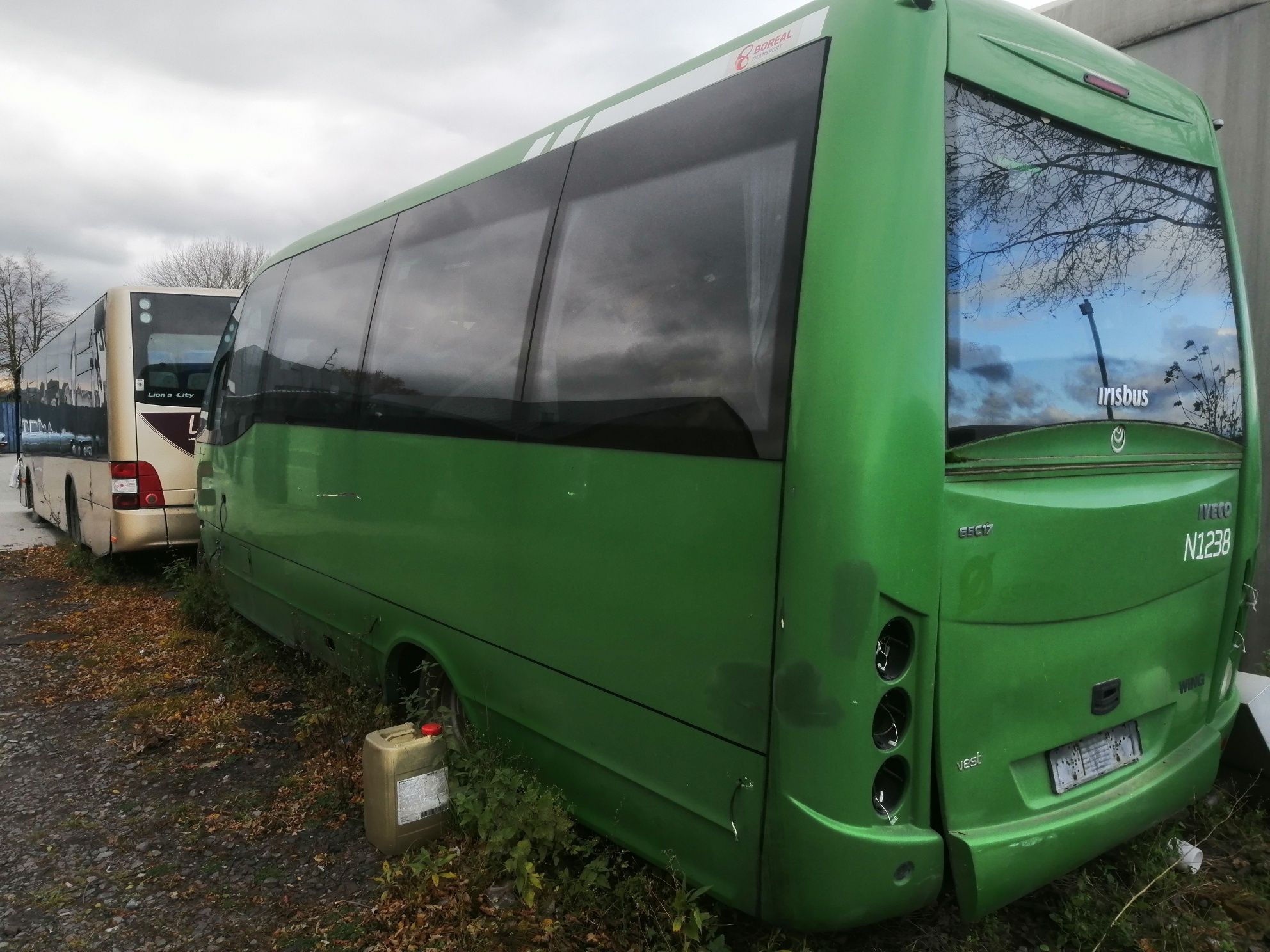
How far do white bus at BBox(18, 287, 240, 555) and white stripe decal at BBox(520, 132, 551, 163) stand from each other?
21.6 feet

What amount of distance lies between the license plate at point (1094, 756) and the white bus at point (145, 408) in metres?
8.76

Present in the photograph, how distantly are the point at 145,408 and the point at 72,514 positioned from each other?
11.1 ft

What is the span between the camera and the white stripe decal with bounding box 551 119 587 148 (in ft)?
11.5

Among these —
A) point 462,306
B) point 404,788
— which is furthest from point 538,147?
point 404,788

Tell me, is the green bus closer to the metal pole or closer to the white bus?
the metal pole

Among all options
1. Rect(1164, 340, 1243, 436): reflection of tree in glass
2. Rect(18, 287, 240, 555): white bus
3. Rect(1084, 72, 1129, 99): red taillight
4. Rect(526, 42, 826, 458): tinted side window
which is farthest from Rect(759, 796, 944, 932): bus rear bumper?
Rect(18, 287, 240, 555): white bus

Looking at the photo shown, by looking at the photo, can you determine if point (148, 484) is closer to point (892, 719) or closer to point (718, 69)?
point (718, 69)

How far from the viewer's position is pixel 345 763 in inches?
177

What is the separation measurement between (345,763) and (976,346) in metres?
3.56

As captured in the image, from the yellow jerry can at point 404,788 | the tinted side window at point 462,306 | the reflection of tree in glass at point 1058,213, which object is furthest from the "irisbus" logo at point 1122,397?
the yellow jerry can at point 404,788

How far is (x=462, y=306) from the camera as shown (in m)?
3.96

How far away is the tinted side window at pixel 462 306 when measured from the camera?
11.7 feet

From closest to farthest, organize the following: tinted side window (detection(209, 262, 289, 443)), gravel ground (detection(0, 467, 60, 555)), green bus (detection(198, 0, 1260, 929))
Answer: green bus (detection(198, 0, 1260, 929)), tinted side window (detection(209, 262, 289, 443)), gravel ground (detection(0, 467, 60, 555))

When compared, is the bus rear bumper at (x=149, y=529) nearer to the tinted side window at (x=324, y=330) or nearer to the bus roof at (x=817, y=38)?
the tinted side window at (x=324, y=330)
